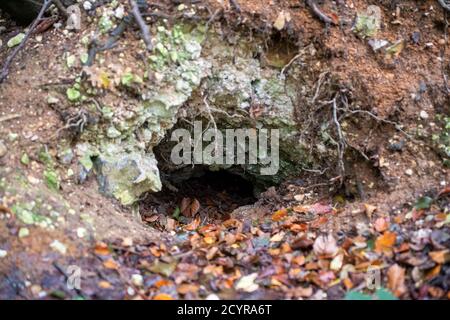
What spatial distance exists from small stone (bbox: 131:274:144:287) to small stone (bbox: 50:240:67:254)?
0.49 m

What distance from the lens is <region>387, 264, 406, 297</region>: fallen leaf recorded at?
3.21m

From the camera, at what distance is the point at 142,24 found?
13.5ft

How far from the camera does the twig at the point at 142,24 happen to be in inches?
162

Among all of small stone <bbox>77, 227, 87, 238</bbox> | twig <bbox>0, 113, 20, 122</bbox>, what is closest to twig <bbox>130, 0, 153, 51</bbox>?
twig <bbox>0, 113, 20, 122</bbox>

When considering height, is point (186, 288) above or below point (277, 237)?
above

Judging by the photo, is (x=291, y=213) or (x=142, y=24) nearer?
(x=142, y=24)

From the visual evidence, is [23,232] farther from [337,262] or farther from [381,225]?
[381,225]

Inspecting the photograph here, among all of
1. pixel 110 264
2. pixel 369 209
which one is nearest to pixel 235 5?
pixel 369 209

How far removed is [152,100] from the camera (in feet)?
14.3

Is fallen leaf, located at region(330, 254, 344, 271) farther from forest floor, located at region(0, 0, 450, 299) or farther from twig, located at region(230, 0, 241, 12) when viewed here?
twig, located at region(230, 0, 241, 12)

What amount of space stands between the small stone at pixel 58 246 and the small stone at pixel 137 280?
488 mm

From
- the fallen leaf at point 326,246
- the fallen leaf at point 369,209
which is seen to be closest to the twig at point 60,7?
the fallen leaf at point 326,246

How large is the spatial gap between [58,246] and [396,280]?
86.8 inches
